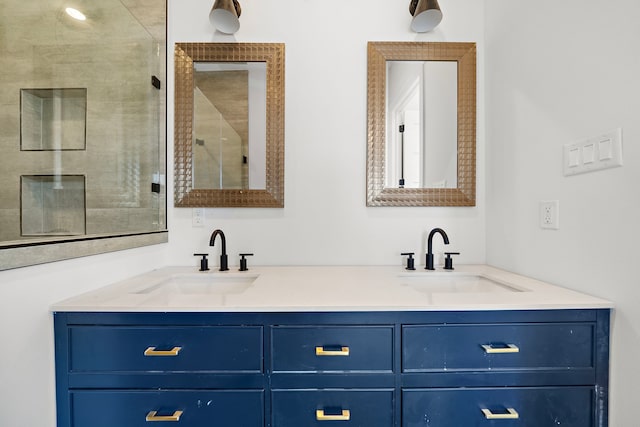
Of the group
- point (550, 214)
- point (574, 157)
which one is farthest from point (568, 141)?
point (550, 214)

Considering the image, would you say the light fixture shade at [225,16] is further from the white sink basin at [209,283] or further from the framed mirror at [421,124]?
the white sink basin at [209,283]

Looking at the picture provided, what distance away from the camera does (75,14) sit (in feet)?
4.76

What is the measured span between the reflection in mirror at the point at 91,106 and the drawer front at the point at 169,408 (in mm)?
725

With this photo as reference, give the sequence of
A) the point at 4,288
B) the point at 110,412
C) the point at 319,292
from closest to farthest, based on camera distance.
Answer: the point at 4,288
the point at 110,412
the point at 319,292

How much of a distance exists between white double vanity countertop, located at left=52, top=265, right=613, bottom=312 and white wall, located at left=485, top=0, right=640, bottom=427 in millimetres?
100

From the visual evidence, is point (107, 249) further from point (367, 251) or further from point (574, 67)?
point (574, 67)

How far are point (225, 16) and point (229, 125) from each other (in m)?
0.51

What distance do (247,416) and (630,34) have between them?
5.25 ft

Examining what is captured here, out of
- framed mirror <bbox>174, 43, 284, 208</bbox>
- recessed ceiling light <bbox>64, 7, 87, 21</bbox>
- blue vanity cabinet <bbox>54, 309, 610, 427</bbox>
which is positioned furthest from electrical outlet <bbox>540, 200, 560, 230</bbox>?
recessed ceiling light <bbox>64, 7, 87, 21</bbox>

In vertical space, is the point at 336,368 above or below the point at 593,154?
below

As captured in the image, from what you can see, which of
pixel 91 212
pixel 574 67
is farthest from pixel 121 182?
pixel 574 67

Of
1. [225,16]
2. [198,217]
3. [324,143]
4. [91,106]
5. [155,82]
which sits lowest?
[198,217]

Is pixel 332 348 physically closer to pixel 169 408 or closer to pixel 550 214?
pixel 169 408

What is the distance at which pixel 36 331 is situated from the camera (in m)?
0.81
